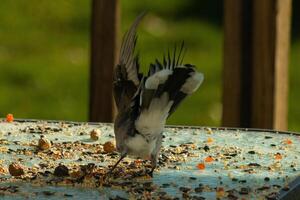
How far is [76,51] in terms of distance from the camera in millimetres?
8523

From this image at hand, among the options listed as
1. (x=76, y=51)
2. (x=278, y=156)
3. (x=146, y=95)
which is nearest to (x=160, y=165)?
(x=146, y=95)

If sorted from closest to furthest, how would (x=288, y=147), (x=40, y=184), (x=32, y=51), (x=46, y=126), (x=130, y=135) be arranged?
(x=40, y=184) < (x=130, y=135) < (x=288, y=147) < (x=46, y=126) < (x=32, y=51)

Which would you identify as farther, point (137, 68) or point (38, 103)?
point (38, 103)

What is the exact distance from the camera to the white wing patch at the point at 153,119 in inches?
134

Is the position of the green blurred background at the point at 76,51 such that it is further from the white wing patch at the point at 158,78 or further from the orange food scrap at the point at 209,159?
the white wing patch at the point at 158,78

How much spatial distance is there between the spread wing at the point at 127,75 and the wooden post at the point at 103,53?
A: 1005mm

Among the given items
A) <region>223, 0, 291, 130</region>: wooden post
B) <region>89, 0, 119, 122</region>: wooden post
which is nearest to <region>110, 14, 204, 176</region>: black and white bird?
<region>89, 0, 119, 122</region>: wooden post

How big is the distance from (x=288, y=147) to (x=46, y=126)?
1.03 metres

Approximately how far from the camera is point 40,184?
3227mm

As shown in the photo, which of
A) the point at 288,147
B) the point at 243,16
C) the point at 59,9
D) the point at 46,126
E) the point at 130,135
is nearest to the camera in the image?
the point at 130,135

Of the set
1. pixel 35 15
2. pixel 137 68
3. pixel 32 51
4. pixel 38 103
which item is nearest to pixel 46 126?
pixel 137 68

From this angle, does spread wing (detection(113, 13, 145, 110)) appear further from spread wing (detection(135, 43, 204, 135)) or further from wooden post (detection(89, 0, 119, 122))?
wooden post (detection(89, 0, 119, 122))

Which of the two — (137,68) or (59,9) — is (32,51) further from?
(137,68)

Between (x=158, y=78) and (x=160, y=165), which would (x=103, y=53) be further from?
(x=158, y=78)
